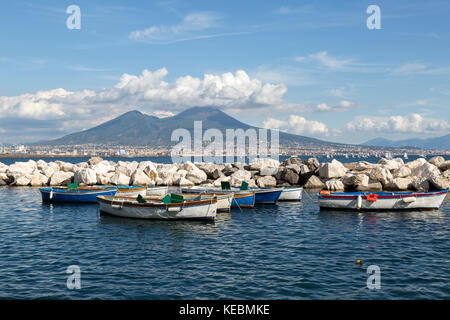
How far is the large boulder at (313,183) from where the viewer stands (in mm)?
54250

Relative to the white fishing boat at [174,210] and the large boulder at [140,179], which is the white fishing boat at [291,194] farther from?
the large boulder at [140,179]

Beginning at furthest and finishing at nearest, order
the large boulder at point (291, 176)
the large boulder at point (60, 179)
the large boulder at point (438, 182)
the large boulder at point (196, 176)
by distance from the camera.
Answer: the large boulder at point (60, 179) < the large boulder at point (196, 176) < the large boulder at point (291, 176) < the large boulder at point (438, 182)

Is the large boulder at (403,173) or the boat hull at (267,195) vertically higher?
the large boulder at (403,173)

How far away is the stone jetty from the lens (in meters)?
49.1

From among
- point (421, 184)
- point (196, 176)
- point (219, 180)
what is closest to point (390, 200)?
point (421, 184)

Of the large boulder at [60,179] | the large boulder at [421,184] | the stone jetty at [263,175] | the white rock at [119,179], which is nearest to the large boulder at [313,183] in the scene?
the stone jetty at [263,175]

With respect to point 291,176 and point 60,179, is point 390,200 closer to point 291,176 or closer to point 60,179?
point 291,176

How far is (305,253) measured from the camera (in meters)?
20.8

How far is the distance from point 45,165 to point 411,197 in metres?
58.4

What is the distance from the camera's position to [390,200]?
34.4 meters

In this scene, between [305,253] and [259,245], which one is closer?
[305,253]

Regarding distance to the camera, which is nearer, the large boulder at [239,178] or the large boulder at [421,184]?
the large boulder at [421,184]

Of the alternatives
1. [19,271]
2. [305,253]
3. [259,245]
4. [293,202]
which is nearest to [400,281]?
[305,253]
